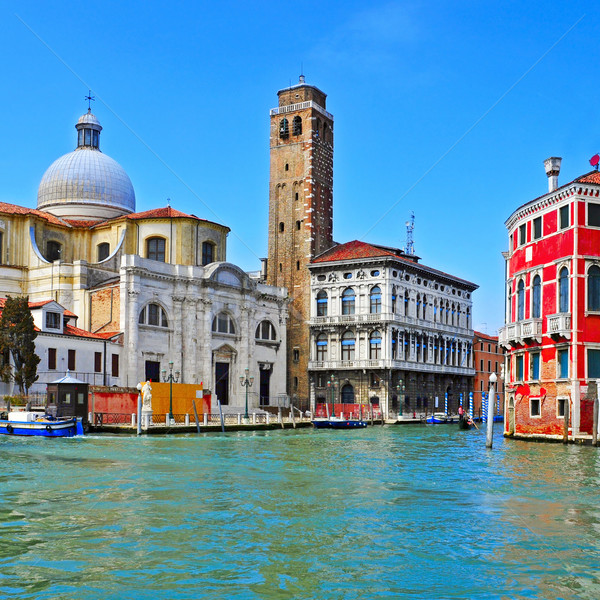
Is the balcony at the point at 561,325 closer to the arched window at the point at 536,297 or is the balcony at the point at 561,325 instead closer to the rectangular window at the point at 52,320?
the arched window at the point at 536,297

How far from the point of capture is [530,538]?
10.1m

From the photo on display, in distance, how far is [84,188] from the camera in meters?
47.4

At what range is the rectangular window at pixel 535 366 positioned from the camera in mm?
25344

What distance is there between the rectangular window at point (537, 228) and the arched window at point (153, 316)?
2206 centimetres

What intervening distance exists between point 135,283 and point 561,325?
23400mm

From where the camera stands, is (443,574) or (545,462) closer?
(443,574)

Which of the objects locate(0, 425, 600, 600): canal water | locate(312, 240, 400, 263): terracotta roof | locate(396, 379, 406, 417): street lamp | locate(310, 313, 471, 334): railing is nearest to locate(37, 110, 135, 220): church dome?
locate(312, 240, 400, 263): terracotta roof

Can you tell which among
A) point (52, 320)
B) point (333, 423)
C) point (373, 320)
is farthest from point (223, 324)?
point (52, 320)

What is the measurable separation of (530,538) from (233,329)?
37.3 meters

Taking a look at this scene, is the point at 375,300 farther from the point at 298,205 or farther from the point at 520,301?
the point at 520,301

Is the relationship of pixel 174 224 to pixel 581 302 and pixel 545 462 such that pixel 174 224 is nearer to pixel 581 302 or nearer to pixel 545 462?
pixel 581 302

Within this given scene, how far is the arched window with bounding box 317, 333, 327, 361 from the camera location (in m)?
51.0

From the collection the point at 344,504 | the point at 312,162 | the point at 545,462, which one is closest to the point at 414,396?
the point at 312,162

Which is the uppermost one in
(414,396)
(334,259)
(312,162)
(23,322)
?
(312,162)
